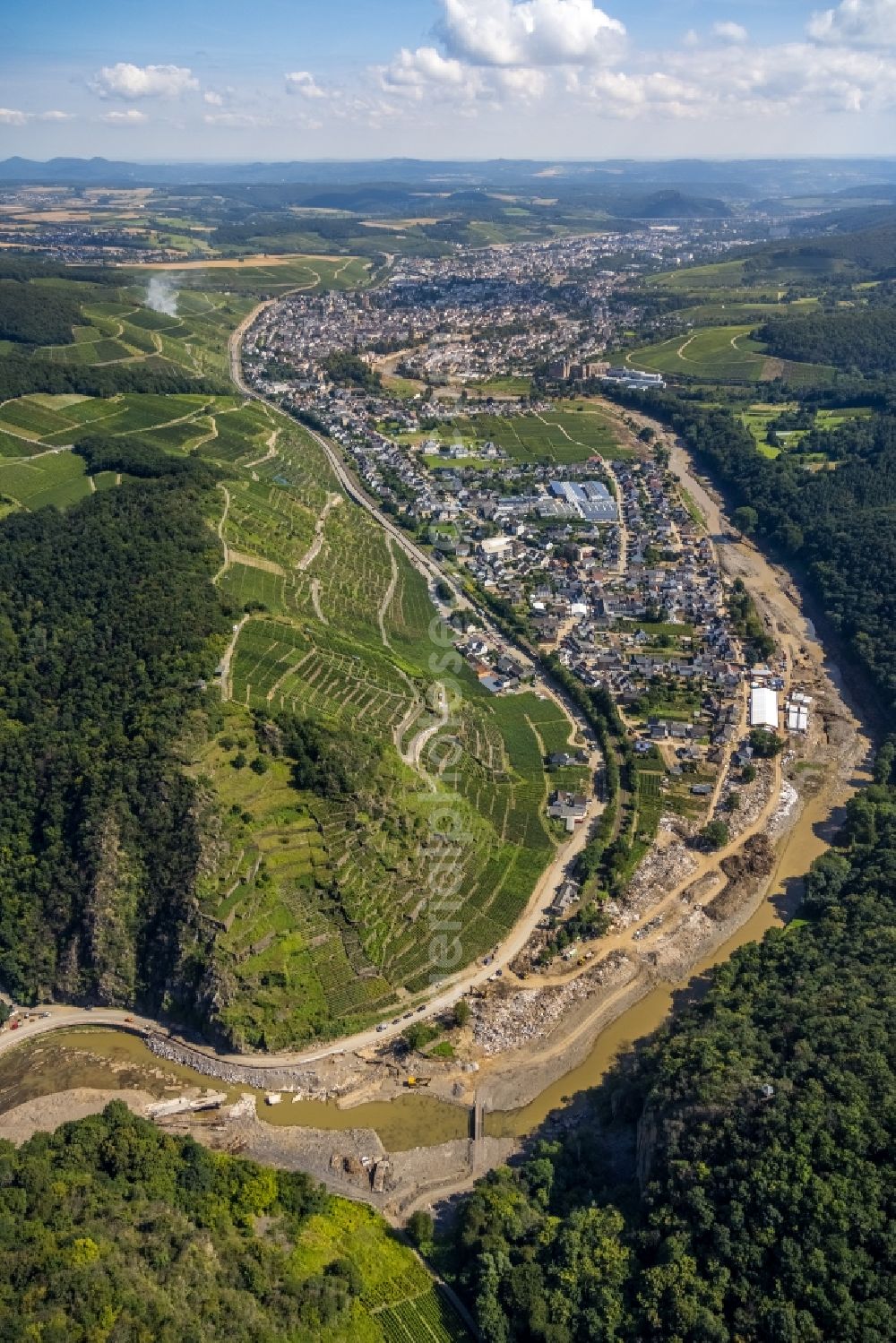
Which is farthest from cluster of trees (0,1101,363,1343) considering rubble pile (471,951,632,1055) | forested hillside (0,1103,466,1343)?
rubble pile (471,951,632,1055)

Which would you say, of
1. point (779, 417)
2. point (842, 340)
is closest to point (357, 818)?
point (779, 417)

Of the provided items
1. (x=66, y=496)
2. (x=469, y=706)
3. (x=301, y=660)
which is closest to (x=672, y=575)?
(x=469, y=706)

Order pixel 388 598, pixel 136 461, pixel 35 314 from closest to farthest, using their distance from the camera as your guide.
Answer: pixel 388 598 < pixel 136 461 < pixel 35 314

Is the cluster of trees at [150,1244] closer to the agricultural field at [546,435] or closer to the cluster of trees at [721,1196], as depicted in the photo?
the cluster of trees at [721,1196]

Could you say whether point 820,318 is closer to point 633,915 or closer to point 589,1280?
point 633,915

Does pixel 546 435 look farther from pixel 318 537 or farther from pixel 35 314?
pixel 35 314

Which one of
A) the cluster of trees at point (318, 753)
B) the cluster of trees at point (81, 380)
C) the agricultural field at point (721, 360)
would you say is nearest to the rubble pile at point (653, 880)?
the cluster of trees at point (318, 753)

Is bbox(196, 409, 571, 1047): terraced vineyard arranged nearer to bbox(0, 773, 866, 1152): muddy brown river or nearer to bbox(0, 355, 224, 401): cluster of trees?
bbox(0, 773, 866, 1152): muddy brown river
